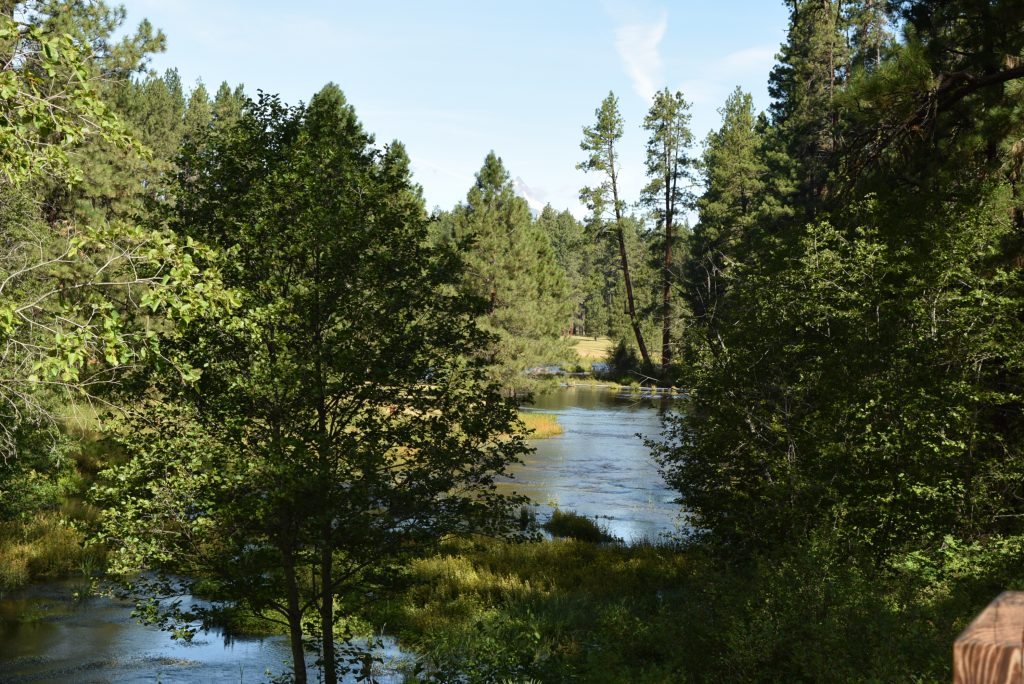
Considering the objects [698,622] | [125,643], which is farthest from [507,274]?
[698,622]

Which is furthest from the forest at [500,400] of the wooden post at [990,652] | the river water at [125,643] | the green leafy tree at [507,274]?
the green leafy tree at [507,274]

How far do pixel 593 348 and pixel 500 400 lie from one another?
284 feet

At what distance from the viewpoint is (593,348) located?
97875 mm

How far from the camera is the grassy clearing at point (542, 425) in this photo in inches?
1495

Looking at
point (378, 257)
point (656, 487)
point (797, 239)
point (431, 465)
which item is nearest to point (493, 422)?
point (431, 465)

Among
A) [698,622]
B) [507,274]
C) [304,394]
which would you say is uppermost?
[507,274]

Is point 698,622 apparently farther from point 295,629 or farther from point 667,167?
point 667,167

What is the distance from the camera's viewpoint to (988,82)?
1150cm

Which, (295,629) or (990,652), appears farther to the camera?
(295,629)

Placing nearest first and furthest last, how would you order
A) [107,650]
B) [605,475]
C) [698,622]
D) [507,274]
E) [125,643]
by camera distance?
[698,622] → [107,650] → [125,643] → [605,475] → [507,274]

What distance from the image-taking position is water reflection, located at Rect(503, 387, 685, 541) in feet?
75.1

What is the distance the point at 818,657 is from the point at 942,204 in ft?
28.9

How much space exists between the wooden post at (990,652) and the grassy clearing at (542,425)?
116 ft

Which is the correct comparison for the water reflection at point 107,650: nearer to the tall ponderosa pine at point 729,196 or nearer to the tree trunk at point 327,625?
the tree trunk at point 327,625
